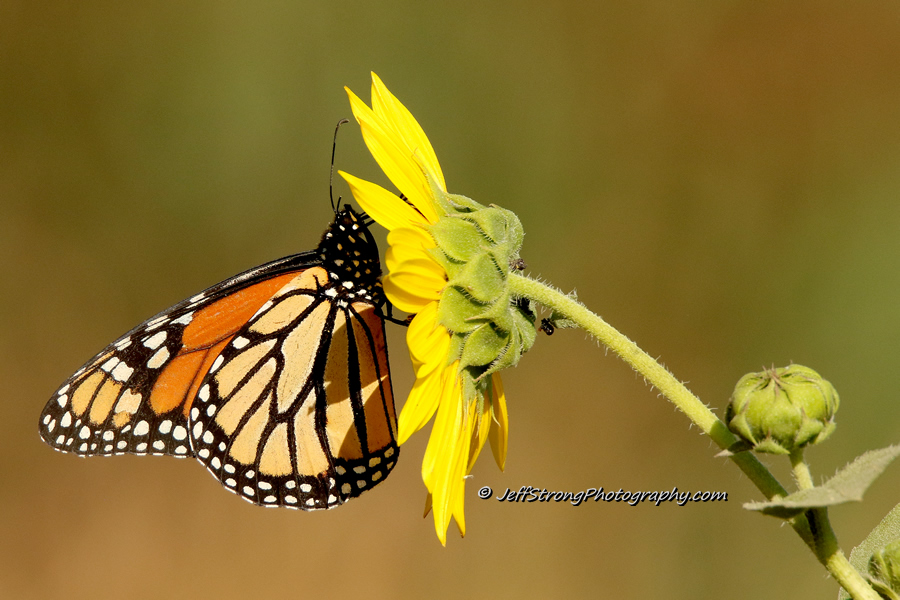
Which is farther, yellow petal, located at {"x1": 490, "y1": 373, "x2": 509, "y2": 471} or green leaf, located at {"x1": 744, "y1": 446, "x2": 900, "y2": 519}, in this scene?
yellow petal, located at {"x1": 490, "y1": 373, "x2": 509, "y2": 471}

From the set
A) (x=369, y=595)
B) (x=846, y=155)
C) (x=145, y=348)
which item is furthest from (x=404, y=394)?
(x=846, y=155)

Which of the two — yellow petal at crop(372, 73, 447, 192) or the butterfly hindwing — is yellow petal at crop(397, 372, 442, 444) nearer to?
yellow petal at crop(372, 73, 447, 192)

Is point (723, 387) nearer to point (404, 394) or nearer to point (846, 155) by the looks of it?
point (846, 155)

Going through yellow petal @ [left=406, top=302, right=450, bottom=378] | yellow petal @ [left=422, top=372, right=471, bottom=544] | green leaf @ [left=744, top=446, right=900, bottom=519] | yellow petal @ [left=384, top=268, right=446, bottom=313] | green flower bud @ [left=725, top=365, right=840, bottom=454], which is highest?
yellow petal @ [left=384, top=268, right=446, bottom=313]

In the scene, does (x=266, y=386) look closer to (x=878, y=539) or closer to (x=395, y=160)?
(x=395, y=160)

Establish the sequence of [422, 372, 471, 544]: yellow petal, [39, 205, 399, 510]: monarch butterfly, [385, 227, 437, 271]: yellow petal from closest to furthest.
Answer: [385, 227, 437, 271]: yellow petal < [422, 372, 471, 544]: yellow petal < [39, 205, 399, 510]: monarch butterfly

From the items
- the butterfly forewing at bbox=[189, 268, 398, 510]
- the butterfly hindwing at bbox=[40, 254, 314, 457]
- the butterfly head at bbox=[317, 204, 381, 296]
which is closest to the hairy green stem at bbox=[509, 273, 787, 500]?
the butterfly head at bbox=[317, 204, 381, 296]
